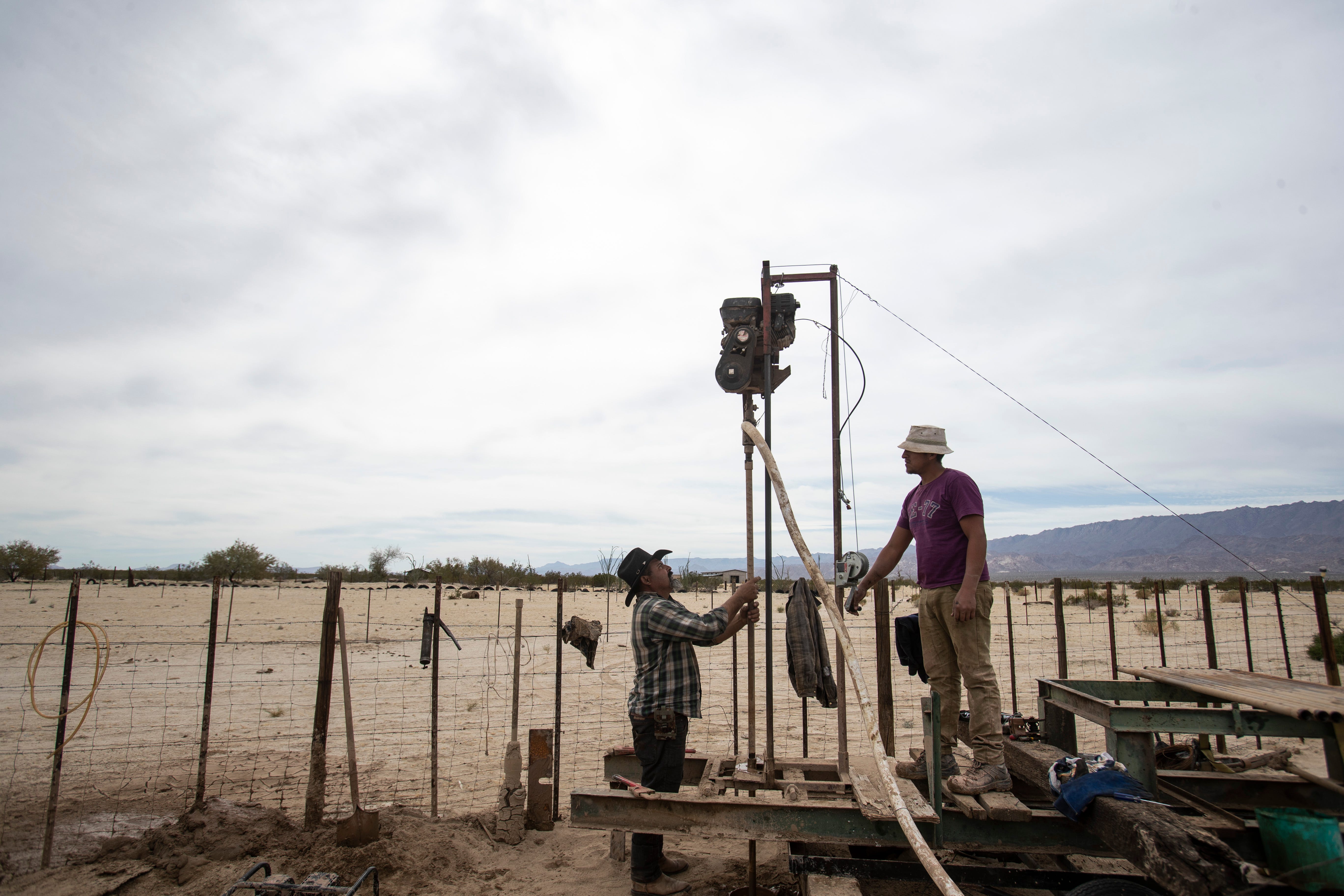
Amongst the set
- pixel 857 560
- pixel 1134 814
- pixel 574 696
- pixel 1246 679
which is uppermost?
pixel 857 560

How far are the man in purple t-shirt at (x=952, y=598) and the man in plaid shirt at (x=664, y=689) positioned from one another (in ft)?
3.72

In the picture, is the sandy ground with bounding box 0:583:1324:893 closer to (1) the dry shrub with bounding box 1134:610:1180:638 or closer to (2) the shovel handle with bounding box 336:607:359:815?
(1) the dry shrub with bounding box 1134:610:1180:638

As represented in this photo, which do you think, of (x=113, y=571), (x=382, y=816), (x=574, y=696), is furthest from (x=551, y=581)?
(x=382, y=816)

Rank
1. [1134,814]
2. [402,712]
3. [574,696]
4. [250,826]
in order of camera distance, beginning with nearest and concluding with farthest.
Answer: [1134,814]
[250,826]
[402,712]
[574,696]

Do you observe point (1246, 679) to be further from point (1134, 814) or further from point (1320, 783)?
point (1134, 814)

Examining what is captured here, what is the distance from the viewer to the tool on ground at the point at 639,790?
3.63 meters

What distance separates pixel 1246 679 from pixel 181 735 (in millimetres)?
10676

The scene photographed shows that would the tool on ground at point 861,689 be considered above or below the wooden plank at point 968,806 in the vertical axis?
above

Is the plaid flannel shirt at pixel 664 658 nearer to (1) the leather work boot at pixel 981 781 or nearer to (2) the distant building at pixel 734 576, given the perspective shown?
(2) the distant building at pixel 734 576

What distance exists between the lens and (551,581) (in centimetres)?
4325

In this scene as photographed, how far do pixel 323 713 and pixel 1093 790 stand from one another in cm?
520

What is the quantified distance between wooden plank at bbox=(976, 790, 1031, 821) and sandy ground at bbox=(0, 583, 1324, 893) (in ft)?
6.86

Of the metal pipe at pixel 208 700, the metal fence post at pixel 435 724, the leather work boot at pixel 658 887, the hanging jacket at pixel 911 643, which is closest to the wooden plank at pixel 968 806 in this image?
the hanging jacket at pixel 911 643

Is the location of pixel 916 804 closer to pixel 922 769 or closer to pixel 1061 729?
pixel 922 769
